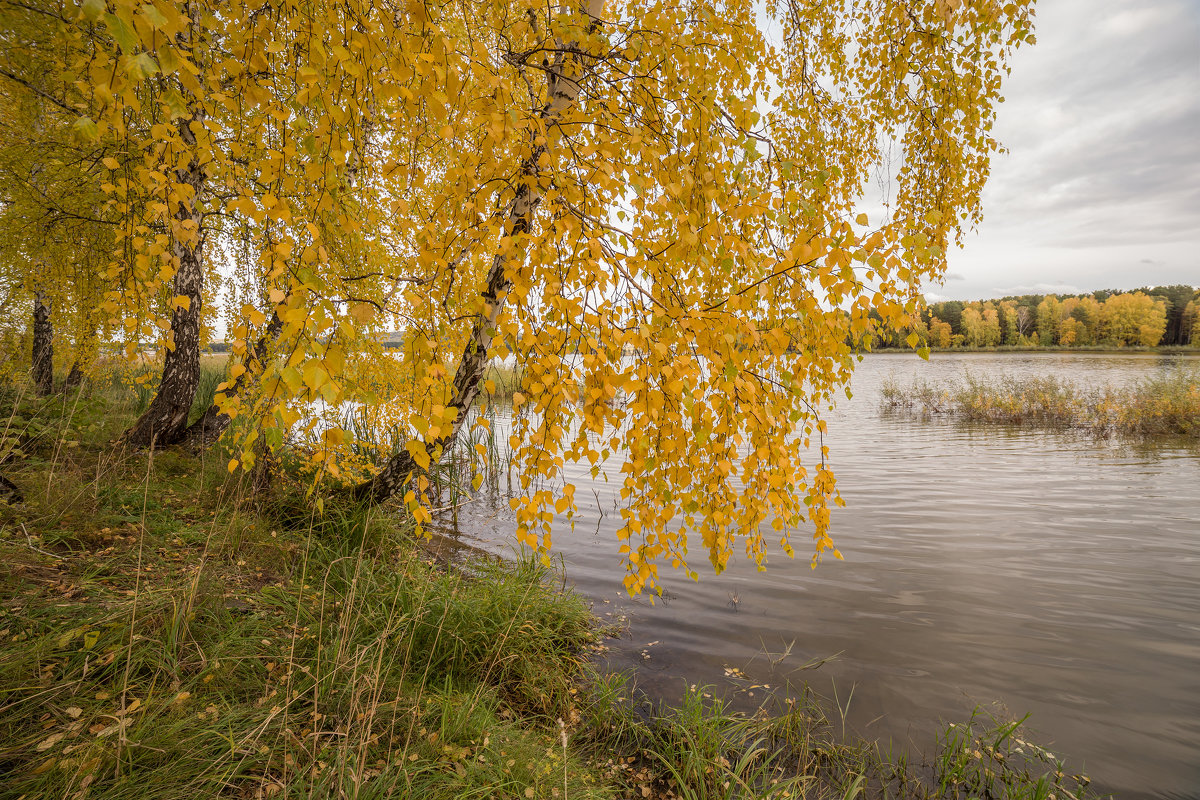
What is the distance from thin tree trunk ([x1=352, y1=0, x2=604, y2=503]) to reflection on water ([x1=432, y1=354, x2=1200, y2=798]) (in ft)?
5.83

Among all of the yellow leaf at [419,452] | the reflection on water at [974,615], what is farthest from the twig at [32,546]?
the reflection on water at [974,615]

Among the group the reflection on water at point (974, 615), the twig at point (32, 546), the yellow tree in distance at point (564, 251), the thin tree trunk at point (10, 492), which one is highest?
the yellow tree in distance at point (564, 251)

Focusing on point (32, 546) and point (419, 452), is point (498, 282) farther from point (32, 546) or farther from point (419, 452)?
point (32, 546)

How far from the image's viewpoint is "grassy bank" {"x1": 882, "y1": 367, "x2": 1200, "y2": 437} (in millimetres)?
11969

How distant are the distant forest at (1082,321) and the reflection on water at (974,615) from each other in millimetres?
37287

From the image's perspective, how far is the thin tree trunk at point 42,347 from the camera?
8570 mm

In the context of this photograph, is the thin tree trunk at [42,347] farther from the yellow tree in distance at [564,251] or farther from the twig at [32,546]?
the yellow tree in distance at [564,251]

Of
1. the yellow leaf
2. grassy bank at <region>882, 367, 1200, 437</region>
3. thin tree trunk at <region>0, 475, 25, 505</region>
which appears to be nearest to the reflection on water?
the yellow leaf

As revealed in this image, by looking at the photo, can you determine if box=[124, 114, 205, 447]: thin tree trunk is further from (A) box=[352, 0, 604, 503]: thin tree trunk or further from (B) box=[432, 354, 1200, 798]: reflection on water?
(B) box=[432, 354, 1200, 798]: reflection on water

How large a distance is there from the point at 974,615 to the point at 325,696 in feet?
17.5

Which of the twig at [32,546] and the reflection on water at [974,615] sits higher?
the twig at [32,546]

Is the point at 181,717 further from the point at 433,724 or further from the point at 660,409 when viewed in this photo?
the point at 660,409

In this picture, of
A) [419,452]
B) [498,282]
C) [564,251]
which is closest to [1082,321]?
[498,282]

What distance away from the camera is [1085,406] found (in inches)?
538
